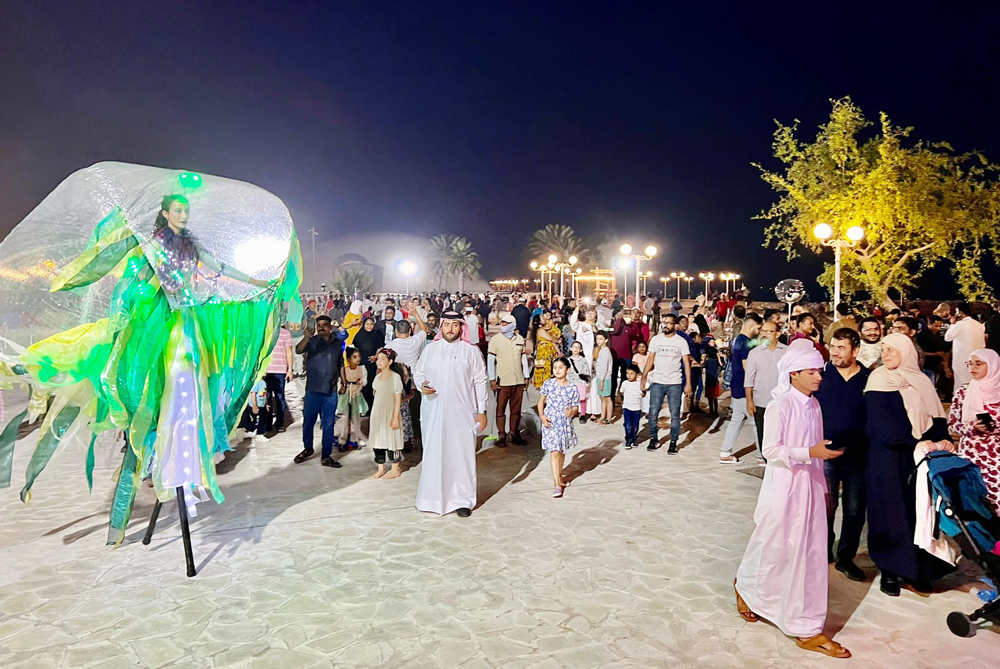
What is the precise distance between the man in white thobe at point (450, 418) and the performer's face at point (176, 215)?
266 centimetres

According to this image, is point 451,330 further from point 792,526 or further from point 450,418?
point 792,526

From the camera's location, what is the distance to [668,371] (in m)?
8.61

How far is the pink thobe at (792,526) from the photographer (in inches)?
150

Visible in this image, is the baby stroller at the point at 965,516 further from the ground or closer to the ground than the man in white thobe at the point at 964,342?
closer to the ground

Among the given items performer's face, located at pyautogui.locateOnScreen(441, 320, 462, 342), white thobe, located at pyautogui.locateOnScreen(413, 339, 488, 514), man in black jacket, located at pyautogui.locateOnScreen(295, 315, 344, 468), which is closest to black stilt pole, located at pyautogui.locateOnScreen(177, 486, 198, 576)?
white thobe, located at pyautogui.locateOnScreen(413, 339, 488, 514)

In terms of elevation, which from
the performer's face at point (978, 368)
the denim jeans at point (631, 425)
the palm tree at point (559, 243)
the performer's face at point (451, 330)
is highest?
the palm tree at point (559, 243)

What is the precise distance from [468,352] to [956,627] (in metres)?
4.40

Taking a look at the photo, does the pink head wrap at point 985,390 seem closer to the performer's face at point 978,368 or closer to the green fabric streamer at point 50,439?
the performer's face at point 978,368

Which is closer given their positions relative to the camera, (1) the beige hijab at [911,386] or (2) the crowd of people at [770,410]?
(2) the crowd of people at [770,410]

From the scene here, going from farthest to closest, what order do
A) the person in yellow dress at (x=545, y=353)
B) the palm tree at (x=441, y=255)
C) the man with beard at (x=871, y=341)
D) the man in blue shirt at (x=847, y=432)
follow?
the palm tree at (x=441, y=255), the person in yellow dress at (x=545, y=353), the man with beard at (x=871, y=341), the man in blue shirt at (x=847, y=432)

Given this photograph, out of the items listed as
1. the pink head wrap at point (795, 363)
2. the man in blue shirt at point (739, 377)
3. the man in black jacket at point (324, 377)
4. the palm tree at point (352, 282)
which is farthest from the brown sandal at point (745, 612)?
the palm tree at point (352, 282)

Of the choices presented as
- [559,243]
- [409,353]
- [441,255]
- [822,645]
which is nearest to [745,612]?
[822,645]

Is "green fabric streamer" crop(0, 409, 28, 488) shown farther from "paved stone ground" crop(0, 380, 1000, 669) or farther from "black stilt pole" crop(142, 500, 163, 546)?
"black stilt pole" crop(142, 500, 163, 546)

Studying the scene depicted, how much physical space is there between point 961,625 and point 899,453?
1125 millimetres
